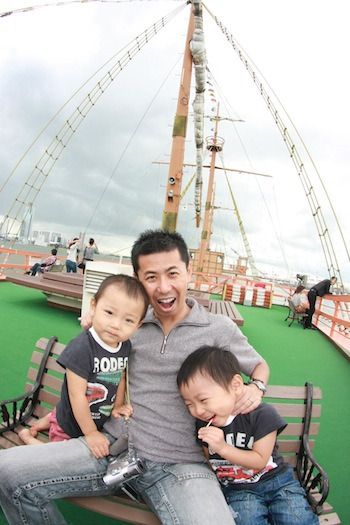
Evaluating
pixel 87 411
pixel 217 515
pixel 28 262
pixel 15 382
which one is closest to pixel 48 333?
pixel 15 382

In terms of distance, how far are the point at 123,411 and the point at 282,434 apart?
100cm

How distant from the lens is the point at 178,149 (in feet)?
30.1

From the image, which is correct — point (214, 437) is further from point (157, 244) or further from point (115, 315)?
point (157, 244)

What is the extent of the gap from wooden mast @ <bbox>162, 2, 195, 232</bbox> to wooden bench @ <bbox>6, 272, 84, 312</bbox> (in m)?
2.84

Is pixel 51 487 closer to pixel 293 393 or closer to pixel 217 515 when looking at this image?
pixel 217 515

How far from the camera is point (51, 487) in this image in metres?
1.65

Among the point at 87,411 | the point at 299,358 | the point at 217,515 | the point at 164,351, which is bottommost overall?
the point at 299,358

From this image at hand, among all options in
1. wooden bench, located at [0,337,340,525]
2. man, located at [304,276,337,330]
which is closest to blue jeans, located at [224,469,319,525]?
wooden bench, located at [0,337,340,525]

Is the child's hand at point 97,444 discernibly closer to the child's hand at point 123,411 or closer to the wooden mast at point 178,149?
the child's hand at point 123,411

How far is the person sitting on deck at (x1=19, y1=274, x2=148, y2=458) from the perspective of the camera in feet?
5.89

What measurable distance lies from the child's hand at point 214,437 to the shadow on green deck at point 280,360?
1097 millimetres

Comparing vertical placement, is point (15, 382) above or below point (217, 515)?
below

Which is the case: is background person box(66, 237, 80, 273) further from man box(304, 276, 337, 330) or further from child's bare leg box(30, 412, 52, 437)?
child's bare leg box(30, 412, 52, 437)

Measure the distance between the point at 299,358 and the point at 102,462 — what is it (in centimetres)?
573
